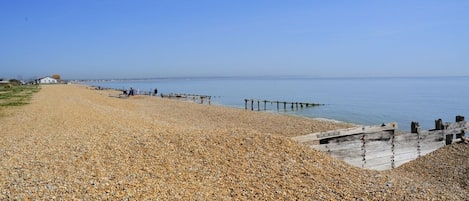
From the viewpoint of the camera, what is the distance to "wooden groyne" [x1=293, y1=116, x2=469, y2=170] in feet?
28.7

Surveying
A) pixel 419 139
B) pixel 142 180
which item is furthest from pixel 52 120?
pixel 419 139

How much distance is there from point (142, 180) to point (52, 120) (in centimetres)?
1166

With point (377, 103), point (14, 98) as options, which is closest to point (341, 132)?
point (14, 98)

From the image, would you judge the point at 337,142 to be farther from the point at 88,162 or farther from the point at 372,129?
the point at 88,162

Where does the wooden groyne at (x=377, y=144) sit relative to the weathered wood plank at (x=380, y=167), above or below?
above

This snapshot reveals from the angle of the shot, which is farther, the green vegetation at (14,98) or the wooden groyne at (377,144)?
the green vegetation at (14,98)

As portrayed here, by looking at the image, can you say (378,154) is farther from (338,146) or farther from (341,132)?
(338,146)

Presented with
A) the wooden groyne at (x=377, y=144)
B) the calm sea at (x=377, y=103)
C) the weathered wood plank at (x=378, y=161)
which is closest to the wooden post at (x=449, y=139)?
the wooden groyne at (x=377, y=144)

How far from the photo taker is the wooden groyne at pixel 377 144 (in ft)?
28.7

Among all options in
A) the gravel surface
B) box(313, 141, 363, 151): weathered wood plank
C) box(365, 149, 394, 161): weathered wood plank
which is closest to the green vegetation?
the gravel surface

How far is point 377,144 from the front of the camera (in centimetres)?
938

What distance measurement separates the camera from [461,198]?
A: 6984 millimetres

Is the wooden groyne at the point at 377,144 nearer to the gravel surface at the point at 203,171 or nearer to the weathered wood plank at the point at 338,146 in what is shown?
the weathered wood plank at the point at 338,146

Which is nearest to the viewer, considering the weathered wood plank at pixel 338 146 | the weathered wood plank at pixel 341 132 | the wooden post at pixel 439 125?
the weathered wood plank at pixel 338 146
